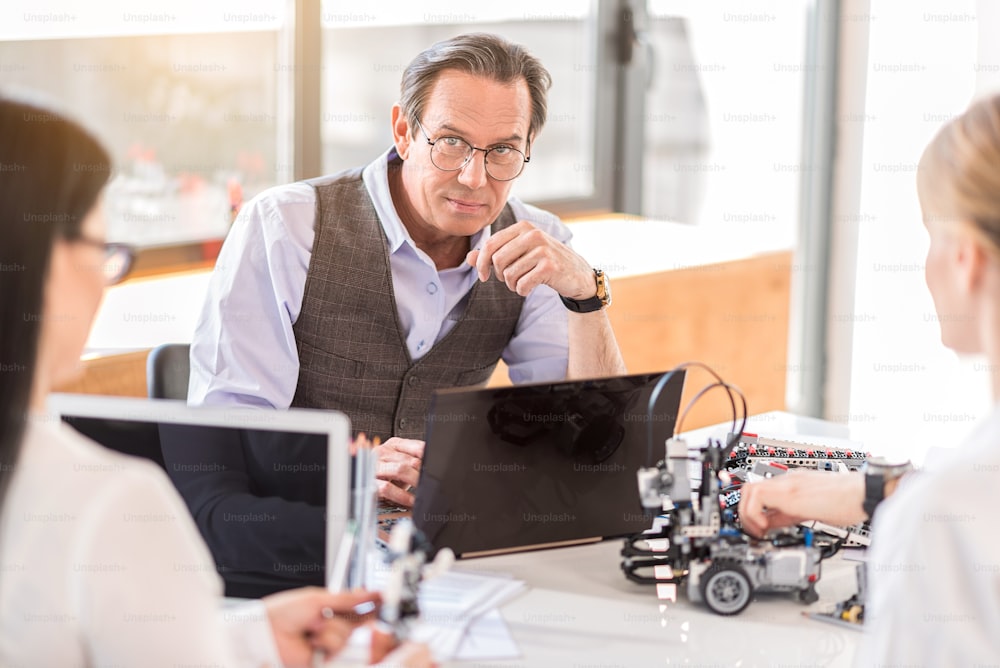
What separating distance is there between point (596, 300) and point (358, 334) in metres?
0.45

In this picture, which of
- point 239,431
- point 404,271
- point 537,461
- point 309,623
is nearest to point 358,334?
point 404,271

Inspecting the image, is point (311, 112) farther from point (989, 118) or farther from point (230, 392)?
point (989, 118)

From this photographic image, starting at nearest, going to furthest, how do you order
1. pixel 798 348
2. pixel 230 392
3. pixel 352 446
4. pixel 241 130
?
pixel 352 446 < pixel 230 392 < pixel 241 130 < pixel 798 348

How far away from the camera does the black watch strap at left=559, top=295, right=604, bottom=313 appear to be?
2137mm

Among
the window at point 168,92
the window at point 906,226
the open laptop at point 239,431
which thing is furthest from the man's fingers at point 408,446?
the window at point 906,226

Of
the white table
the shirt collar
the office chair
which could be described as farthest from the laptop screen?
the office chair

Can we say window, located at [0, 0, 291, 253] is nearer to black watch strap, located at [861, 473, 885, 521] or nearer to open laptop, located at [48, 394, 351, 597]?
open laptop, located at [48, 394, 351, 597]

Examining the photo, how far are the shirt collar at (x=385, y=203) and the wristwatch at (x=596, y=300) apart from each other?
0.68 ft

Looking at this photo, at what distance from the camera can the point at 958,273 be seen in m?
1.17

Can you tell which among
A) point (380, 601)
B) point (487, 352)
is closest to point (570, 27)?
point (487, 352)

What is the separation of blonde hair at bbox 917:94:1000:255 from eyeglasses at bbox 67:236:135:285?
2.79ft

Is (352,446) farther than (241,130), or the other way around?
(241,130)

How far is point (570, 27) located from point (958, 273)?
9.33ft

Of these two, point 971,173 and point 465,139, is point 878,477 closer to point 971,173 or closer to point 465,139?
point 971,173
